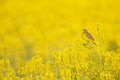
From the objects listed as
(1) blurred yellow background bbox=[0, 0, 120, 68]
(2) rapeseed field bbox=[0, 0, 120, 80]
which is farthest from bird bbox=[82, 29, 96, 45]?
(1) blurred yellow background bbox=[0, 0, 120, 68]

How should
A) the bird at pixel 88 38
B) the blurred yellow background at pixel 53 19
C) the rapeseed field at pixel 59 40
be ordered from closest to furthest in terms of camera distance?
the rapeseed field at pixel 59 40, the bird at pixel 88 38, the blurred yellow background at pixel 53 19

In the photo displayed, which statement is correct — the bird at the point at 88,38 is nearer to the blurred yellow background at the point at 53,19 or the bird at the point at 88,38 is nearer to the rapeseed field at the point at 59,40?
the rapeseed field at the point at 59,40

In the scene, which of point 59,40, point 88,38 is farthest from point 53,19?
point 88,38

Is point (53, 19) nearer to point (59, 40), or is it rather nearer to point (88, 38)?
point (59, 40)

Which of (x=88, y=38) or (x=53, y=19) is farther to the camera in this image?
(x=53, y=19)

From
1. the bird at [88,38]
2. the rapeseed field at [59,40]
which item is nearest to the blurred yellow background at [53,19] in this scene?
the rapeseed field at [59,40]

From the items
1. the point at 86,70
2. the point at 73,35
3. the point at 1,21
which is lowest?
the point at 86,70

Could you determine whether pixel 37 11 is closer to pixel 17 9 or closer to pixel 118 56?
pixel 17 9

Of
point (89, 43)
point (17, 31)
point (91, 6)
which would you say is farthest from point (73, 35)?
point (89, 43)

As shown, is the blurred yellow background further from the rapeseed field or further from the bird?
the bird
